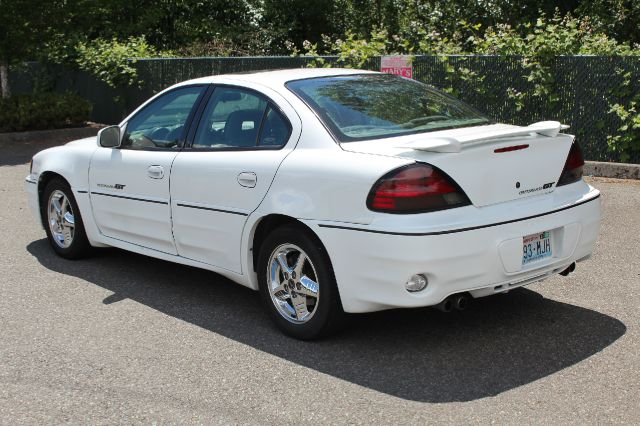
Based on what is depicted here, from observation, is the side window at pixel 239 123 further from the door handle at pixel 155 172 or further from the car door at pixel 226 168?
the door handle at pixel 155 172

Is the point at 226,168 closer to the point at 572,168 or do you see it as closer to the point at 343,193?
the point at 343,193

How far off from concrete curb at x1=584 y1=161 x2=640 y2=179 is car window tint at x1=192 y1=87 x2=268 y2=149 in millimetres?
7087

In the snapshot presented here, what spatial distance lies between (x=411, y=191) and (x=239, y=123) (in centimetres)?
155

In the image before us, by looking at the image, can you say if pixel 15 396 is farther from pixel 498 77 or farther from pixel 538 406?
pixel 498 77

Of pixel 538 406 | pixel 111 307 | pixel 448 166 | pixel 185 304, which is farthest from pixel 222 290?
pixel 538 406

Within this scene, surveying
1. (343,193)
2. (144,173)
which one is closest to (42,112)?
(144,173)

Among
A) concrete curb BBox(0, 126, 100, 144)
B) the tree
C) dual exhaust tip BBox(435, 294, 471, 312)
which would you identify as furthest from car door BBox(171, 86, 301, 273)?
the tree

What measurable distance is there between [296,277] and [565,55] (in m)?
8.28

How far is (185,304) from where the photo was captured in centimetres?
608

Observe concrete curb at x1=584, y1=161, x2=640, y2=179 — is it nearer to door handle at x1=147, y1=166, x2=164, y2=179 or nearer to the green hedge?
door handle at x1=147, y1=166, x2=164, y2=179

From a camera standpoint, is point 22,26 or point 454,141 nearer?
point 454,141

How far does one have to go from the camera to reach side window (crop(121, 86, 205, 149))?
6145 millimetres

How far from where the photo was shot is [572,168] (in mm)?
5363

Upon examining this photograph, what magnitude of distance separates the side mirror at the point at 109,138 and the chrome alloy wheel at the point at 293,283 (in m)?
1.94
